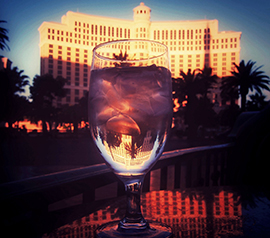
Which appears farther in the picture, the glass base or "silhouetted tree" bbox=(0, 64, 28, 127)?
"silhouetted tree" bbox=(0, 64, 28, 127)

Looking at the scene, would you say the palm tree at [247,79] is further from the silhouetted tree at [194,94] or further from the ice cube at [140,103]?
the ice cube at [140,103]

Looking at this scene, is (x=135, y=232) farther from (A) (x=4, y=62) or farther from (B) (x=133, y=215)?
(A) (x=4, y=62)

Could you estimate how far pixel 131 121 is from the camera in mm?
486

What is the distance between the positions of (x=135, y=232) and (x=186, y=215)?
0.18 metres

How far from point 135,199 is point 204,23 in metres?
70.3

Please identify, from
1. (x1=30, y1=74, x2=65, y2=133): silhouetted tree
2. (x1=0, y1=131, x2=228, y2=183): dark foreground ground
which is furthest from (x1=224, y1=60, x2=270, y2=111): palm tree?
(x1=30, y1=74, x2=65, y2=133): silhouetted tree

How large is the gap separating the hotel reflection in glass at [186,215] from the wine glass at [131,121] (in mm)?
47

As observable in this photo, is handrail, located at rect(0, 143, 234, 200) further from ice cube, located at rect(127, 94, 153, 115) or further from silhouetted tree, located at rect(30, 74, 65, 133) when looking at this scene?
silhouetted tree, located at rect(30, 74, 65, 133)

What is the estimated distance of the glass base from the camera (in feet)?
1.50

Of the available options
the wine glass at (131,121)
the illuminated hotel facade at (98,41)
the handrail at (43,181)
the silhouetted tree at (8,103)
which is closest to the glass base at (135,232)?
the wine glass at (131,121)

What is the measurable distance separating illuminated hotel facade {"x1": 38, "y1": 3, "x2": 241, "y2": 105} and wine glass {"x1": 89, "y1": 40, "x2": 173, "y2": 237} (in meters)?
62.9

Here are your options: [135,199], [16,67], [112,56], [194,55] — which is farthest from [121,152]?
[194,55]

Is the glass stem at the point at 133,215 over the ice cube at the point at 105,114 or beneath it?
beneath

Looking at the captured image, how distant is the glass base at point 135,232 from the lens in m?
0.46
